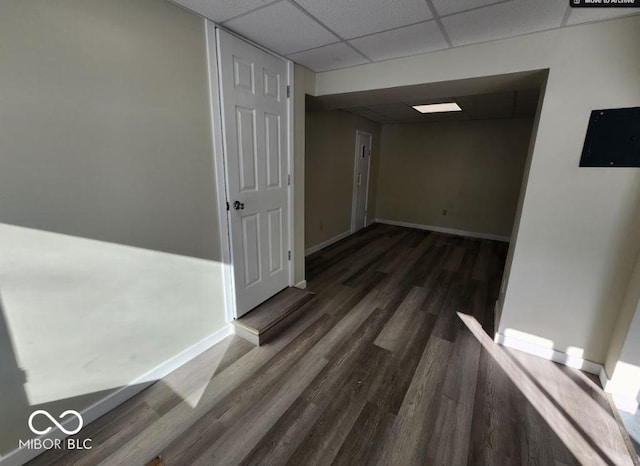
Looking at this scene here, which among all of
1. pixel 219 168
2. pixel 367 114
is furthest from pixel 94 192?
pixel 367 114

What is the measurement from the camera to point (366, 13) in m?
1.62

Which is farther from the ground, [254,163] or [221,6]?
[221,6]

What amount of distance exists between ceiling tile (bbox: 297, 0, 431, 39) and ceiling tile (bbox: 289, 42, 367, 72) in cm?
31

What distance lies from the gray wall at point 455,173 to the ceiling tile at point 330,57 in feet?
11.9

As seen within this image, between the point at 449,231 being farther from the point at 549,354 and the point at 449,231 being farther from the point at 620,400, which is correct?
the point at 620,400

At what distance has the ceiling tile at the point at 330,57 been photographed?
2.16 metres

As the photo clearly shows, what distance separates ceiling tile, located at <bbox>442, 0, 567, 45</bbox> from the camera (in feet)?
4.97

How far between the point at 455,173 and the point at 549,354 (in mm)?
4018

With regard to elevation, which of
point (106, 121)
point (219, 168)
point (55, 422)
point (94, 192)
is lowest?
point (55, 422)

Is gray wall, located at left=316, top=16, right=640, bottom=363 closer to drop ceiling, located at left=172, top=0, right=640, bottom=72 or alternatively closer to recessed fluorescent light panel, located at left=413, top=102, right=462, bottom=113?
drop ceiling, located at left=172, top=0, right=640, bottom=72

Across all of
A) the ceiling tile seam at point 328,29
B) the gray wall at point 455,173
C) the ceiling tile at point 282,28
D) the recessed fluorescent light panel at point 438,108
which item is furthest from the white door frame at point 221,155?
the gray wall at point 455,173

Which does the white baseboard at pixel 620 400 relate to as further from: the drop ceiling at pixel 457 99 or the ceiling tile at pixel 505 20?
the ceiling tile at pixel 505 20

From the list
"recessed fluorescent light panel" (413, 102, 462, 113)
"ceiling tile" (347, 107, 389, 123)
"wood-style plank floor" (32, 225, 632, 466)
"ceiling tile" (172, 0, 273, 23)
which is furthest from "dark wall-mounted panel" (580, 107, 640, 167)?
"ceiling tile" (347, 107, 389, 123)

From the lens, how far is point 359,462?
1.37m
